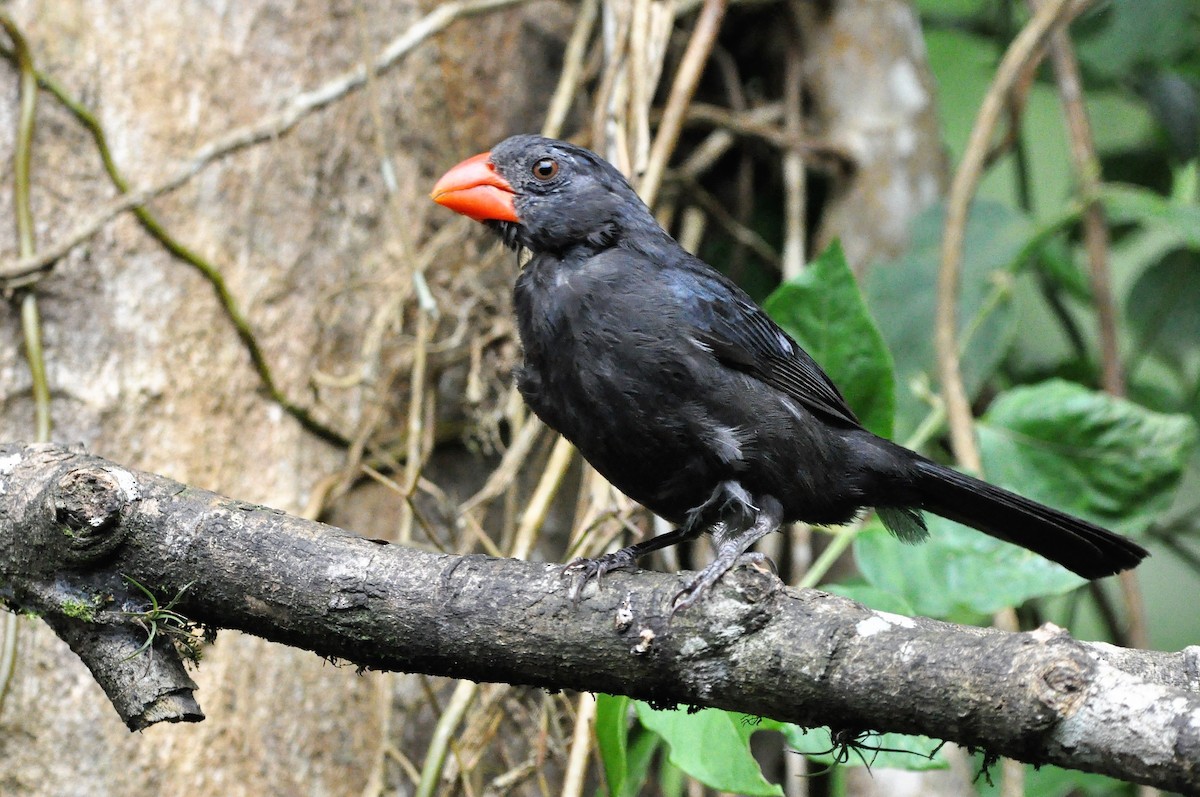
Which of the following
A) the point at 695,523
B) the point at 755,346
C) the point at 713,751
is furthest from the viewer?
the point at 755,346

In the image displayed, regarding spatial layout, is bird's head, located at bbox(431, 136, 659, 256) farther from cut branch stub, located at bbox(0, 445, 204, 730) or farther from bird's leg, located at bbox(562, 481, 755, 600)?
cut branch stub, located at bbox(0, 445, 204, 730)

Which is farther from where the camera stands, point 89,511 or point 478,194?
point 478,194

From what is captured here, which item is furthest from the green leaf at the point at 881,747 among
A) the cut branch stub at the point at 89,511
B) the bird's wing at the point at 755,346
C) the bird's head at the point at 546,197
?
the cut branch stub at the point at 89,511

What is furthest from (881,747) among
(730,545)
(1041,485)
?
(1041,485)

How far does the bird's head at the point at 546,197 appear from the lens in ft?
9.06

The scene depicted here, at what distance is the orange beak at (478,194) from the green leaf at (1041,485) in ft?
4.24

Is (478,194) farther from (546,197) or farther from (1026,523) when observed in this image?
(1026,523)

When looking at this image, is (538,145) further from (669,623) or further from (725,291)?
(669,623)

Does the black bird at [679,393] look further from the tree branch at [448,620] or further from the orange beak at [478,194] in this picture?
the tree branch at [448,620]

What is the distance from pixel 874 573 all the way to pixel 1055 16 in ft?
7.23

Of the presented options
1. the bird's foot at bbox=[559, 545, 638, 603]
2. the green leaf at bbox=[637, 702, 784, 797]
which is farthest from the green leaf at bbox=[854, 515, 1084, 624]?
the bird's foot at bbox=[559, 545, 638, 603]

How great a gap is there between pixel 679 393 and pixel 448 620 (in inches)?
31.9

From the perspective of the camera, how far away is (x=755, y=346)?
2.72m

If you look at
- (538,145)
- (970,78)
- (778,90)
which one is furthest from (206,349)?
(970,78)
